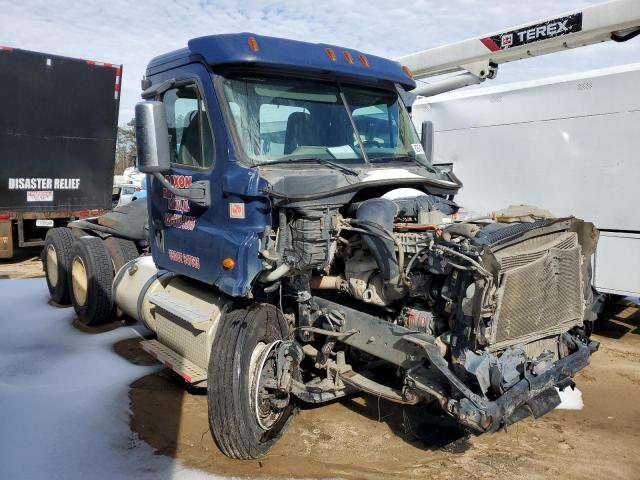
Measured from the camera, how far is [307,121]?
13.9 feet

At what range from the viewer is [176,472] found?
12.1ft

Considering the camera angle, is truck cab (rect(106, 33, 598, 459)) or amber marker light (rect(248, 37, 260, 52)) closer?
truck cab (rect(106, 33, 598, 459))

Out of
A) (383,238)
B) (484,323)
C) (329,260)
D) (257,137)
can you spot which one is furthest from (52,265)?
(484,323)

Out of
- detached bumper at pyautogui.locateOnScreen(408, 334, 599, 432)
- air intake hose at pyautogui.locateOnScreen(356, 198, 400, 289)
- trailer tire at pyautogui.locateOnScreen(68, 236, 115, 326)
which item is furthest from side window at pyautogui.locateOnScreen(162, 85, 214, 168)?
trailer tire at pyautogui.locateOnScreen(68, 236, 115, 326)

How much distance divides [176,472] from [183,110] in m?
2.68

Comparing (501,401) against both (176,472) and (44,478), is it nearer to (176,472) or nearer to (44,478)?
(176,472)

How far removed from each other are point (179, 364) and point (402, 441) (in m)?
1.84

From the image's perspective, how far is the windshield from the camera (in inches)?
158

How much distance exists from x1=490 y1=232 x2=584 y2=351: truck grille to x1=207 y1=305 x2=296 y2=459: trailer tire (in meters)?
1.60

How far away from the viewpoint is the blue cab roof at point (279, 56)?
3869 mm

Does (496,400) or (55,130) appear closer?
(496,400)

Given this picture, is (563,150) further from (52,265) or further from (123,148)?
(123,148)

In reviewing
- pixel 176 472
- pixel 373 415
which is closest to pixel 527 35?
pixel 373 415

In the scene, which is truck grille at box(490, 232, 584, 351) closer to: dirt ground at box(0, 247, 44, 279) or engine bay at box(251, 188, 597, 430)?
engine bay at box(251, 188, 597, 430)
